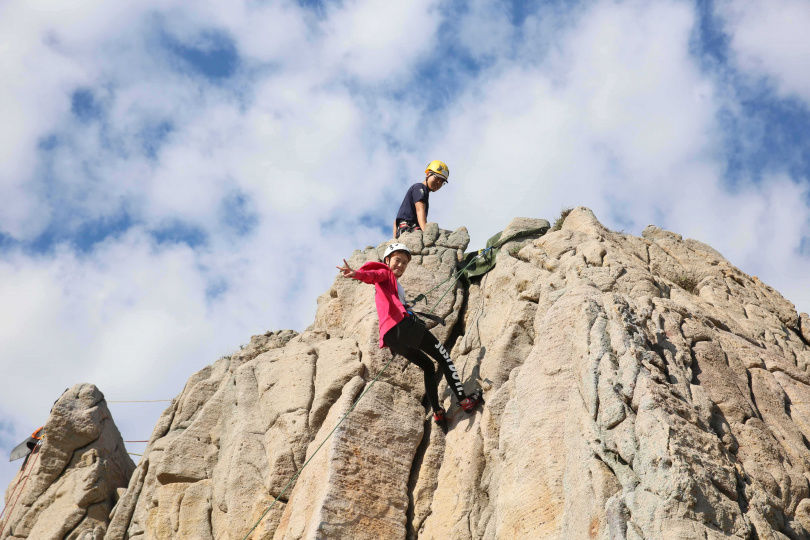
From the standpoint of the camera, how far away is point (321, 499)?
12.0 metres

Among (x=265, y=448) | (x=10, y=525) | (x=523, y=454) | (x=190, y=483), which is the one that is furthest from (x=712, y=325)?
(x=10, y=525)

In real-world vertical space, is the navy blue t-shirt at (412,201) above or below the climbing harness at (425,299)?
above

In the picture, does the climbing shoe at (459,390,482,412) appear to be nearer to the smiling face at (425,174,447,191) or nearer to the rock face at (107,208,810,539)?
the rock face at (107,208,810,539)

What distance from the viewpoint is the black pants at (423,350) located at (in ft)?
42.7

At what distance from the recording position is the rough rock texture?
725 inches

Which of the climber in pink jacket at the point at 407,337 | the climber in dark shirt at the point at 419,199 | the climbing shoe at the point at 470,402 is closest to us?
the climbing shoe at the point at 470,402

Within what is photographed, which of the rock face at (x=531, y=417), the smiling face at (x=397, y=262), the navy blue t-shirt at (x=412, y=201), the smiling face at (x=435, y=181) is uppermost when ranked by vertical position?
the smiling face at (x=435, y=181)

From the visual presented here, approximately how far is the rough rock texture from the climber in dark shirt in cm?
947

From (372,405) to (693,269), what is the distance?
→ 7364mm

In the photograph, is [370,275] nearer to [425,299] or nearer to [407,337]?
[407,337]

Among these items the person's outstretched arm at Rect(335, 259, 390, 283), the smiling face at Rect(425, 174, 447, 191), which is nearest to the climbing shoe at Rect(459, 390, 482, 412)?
the person's outstretched arm at Rect(335, 259, 390, 283)

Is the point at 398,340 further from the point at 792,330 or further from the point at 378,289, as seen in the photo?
the point at 792,330

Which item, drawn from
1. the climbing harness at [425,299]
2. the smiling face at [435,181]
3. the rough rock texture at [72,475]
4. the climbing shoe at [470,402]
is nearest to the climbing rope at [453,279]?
the climbing harness at [425,299]

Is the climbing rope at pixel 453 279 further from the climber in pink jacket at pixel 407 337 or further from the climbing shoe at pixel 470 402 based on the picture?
the climbing shoe at pixel 470 402
